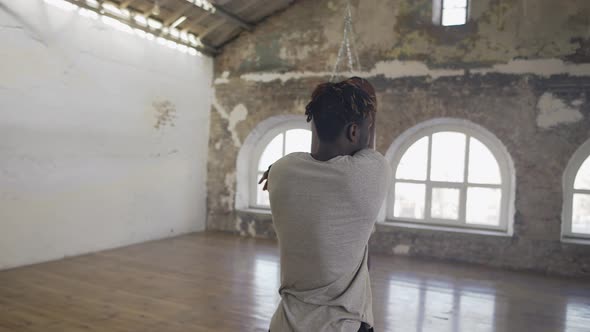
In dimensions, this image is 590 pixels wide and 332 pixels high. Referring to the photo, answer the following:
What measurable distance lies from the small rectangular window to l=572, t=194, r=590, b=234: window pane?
2574 mm

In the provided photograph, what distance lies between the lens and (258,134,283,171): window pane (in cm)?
701

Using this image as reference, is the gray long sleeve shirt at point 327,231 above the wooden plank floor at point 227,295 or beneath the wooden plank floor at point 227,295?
above

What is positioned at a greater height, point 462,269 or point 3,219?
point 3,219

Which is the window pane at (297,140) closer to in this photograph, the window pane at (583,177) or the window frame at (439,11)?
the window frame at (439,11)

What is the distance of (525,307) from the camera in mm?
3918

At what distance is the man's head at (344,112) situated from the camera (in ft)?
3.63

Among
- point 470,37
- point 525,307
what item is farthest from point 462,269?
point 470,37

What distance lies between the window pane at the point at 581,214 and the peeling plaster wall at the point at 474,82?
0.36 metres

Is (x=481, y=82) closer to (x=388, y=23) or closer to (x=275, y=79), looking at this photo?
(x=388, y=23)

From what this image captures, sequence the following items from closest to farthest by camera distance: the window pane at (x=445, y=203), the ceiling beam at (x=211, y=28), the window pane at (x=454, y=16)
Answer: the window pane at (x=454, y=16) → the window pane at (x=445, y=203) → the ceiling beam at (x=211, y=28)

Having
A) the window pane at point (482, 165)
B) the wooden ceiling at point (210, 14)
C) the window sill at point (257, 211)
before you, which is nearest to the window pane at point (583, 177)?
the window pane at point (482, 165)

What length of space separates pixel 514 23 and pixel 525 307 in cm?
330

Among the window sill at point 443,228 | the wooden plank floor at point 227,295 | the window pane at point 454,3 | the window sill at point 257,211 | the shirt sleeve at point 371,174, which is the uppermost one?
the window pane at point 454,3

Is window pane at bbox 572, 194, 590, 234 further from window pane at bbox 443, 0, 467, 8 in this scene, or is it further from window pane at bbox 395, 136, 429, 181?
window pane at bbox 443, 0, 467, 8
